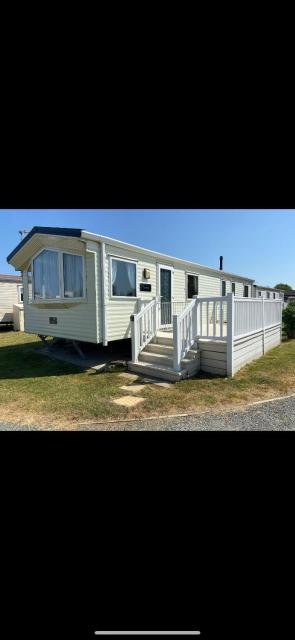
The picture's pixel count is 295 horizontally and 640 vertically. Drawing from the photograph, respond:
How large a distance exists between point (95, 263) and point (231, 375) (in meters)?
3.49

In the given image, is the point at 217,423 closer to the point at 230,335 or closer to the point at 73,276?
the point at 230,335

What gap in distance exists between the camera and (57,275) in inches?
255

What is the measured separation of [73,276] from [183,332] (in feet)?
9.13

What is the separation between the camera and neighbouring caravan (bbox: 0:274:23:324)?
14.7 meters

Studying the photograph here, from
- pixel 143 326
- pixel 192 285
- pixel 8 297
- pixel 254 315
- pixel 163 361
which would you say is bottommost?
pixel 163 361

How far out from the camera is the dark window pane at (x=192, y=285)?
8953 mm

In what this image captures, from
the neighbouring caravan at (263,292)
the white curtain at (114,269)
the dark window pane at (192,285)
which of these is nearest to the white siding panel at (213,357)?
the white curtain at (114,269)

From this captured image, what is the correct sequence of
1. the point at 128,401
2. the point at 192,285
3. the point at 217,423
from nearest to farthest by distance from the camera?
1. the point at 217,423
2. the point at 128,401
3. the point at 192,285

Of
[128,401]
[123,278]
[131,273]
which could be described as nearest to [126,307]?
[123,278]

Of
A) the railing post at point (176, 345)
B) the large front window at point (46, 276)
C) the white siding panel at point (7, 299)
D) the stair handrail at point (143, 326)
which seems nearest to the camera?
the railing post at point (176, 345)

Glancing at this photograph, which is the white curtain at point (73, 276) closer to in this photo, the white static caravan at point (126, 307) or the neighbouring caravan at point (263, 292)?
the white static caravan at point (126, 307)

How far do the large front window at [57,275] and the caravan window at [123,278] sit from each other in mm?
711
